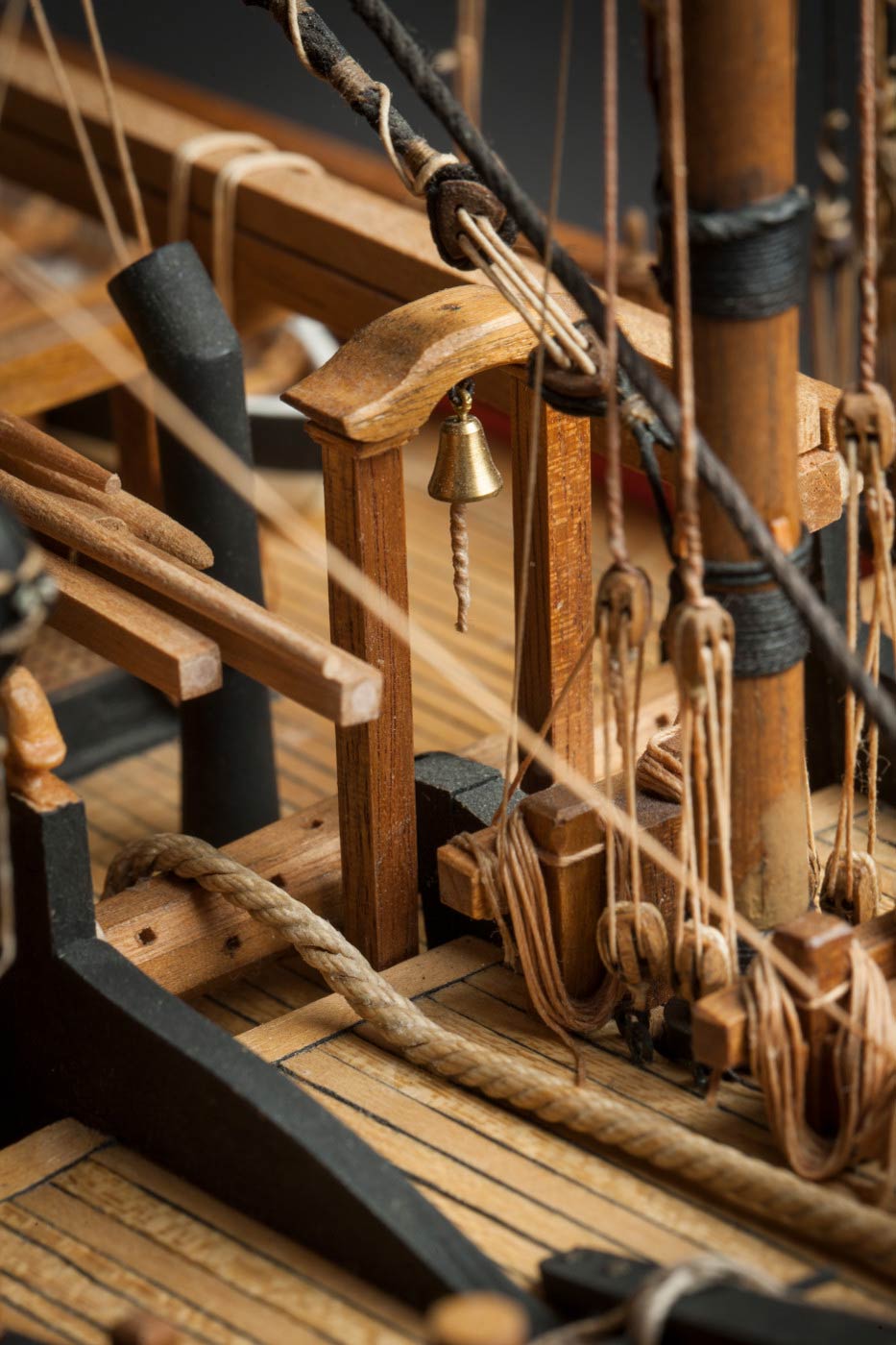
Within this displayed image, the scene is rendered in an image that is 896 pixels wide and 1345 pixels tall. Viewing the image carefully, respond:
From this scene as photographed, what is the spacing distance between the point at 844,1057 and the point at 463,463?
0.97 metres

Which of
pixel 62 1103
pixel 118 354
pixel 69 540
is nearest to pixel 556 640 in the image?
pixel 69 540

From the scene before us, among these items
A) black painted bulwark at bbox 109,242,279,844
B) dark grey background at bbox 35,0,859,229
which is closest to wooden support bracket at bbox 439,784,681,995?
black painted bulwark at bbox 109,242,279,844

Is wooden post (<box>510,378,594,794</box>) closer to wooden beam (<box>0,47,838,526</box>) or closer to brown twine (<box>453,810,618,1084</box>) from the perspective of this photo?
wooden beam (<box>0,47,838,526</box>)

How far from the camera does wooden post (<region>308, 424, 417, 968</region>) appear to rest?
2.79 metres

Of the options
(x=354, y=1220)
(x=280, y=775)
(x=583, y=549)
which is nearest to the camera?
(x=354, y=1220)

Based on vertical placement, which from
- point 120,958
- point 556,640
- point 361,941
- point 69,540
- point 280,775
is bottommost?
point 280,775

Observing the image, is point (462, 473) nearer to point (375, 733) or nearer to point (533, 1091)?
point (375, 733)

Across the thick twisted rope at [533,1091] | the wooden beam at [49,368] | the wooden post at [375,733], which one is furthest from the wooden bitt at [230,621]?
the wooden beam at [49,368]

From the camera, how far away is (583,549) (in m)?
2.99

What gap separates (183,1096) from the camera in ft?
8.41

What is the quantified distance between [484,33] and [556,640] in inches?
198

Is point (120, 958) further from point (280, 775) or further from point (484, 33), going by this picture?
point (484, 33)

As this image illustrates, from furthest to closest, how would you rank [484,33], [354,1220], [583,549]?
1. [484,33]
2. [583,549]
3. [354,1220]

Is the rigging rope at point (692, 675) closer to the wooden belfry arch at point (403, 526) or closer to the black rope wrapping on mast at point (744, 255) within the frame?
the black rope wrapping on mast at point (744, 255)
